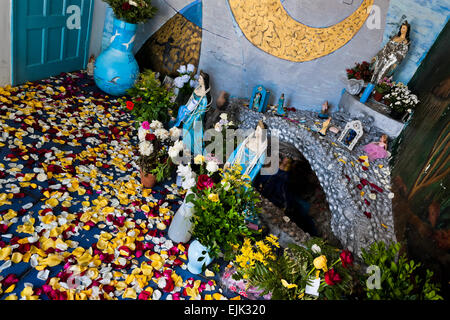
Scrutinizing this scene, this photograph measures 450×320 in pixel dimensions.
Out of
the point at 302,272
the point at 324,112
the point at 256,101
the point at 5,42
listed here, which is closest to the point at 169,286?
the point at 302,272

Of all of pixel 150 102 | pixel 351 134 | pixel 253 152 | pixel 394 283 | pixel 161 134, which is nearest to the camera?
pixel 394 283

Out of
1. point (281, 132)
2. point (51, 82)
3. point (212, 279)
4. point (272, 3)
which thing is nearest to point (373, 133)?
point (281, 132)

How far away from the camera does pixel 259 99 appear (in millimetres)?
5137

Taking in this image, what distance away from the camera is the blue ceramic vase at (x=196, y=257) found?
2.64 metres

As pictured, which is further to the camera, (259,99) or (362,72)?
(259,99)

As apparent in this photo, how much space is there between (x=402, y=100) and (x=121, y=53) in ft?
14.1

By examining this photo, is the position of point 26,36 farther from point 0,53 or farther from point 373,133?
Answer: point 373,133

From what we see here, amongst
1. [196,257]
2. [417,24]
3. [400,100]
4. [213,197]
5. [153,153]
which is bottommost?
[196,257]

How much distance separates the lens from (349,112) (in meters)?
5.11

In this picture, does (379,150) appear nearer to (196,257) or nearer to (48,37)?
(196,257)

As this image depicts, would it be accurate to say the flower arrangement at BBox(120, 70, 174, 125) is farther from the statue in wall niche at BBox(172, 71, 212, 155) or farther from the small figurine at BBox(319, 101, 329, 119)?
the small figurine at BBox(319, 101, 329, 119)

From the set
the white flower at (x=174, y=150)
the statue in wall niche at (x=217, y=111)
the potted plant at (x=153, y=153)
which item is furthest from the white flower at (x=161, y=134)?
the statue in wall niche at (x=217, y=111)
